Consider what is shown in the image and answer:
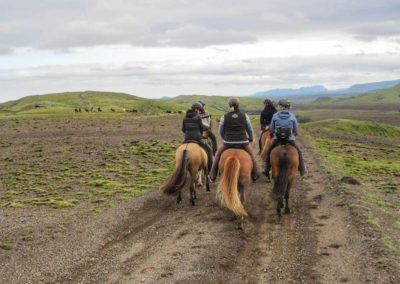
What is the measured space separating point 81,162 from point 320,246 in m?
18.5

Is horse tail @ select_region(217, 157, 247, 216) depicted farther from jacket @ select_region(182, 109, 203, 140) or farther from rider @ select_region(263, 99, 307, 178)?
jacket @ select_region(182, 109, 203, 140)

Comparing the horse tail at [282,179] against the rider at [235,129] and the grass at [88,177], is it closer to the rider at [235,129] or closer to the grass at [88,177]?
the rider at [235,129]

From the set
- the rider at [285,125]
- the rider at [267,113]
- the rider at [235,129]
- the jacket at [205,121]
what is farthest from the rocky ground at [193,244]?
the rider at [267,113]

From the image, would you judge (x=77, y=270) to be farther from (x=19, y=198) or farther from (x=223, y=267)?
(x=19, y=198)

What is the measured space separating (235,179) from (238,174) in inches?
12.4

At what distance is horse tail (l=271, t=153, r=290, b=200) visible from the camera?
12.1 metres

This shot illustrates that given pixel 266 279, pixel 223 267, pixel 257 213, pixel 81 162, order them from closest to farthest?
1. pixel 266 279
2. pixel 223 267
3. pixel 257 213
4. pixel 81 162

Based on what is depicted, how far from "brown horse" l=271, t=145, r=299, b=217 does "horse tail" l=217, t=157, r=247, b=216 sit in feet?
5.35

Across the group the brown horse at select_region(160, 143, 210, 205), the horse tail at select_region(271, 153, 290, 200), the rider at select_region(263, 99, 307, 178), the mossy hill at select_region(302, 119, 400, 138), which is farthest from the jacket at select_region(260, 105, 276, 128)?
the mossy hill at select_region(302, 119, 400, 138)

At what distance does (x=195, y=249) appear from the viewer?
9680mm

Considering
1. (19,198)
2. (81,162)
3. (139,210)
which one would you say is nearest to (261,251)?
(139,210)

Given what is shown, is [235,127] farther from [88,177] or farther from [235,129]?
[88,177]

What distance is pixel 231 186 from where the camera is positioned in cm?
1133

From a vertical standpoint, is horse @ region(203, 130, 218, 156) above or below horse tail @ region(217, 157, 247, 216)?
above
